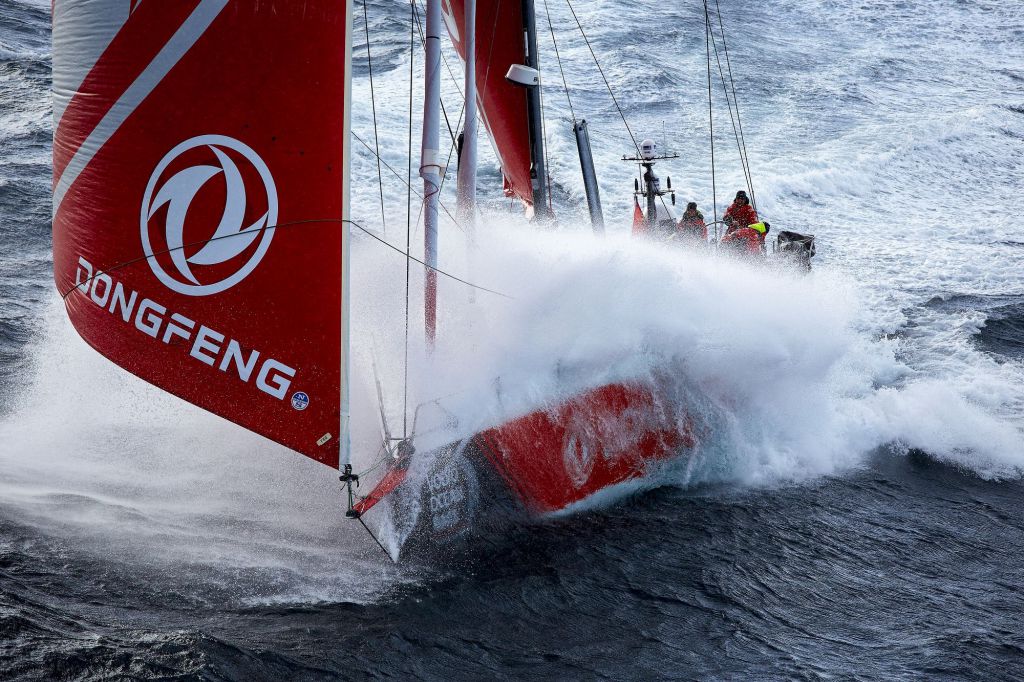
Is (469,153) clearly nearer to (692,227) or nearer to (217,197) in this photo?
(217,197)

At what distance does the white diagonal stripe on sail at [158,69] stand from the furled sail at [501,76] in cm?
422

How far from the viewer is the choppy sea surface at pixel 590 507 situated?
4953 millimetres

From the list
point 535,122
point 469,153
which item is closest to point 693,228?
point 535,122

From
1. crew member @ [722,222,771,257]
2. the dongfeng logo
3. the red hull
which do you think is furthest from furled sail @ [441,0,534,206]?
the dongfeng logo

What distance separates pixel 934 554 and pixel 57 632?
17.2ft

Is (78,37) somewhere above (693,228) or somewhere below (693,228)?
above

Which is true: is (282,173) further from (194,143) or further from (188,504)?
(188,504)

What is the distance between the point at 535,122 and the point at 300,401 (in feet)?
16.2

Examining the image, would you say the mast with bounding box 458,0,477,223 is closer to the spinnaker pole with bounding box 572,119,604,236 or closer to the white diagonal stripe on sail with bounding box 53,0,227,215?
the white diagonal stripe on sail with bounding box 53,0,227,215

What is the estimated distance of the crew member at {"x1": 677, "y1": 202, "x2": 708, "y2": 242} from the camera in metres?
9.52

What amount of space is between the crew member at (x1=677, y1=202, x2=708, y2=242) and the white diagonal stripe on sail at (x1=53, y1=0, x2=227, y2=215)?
592 cm

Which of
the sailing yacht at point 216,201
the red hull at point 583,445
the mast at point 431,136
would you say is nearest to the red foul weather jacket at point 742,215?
the red hull at point 583,445

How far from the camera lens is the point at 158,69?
4.54 metres

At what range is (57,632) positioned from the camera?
4539 mm
